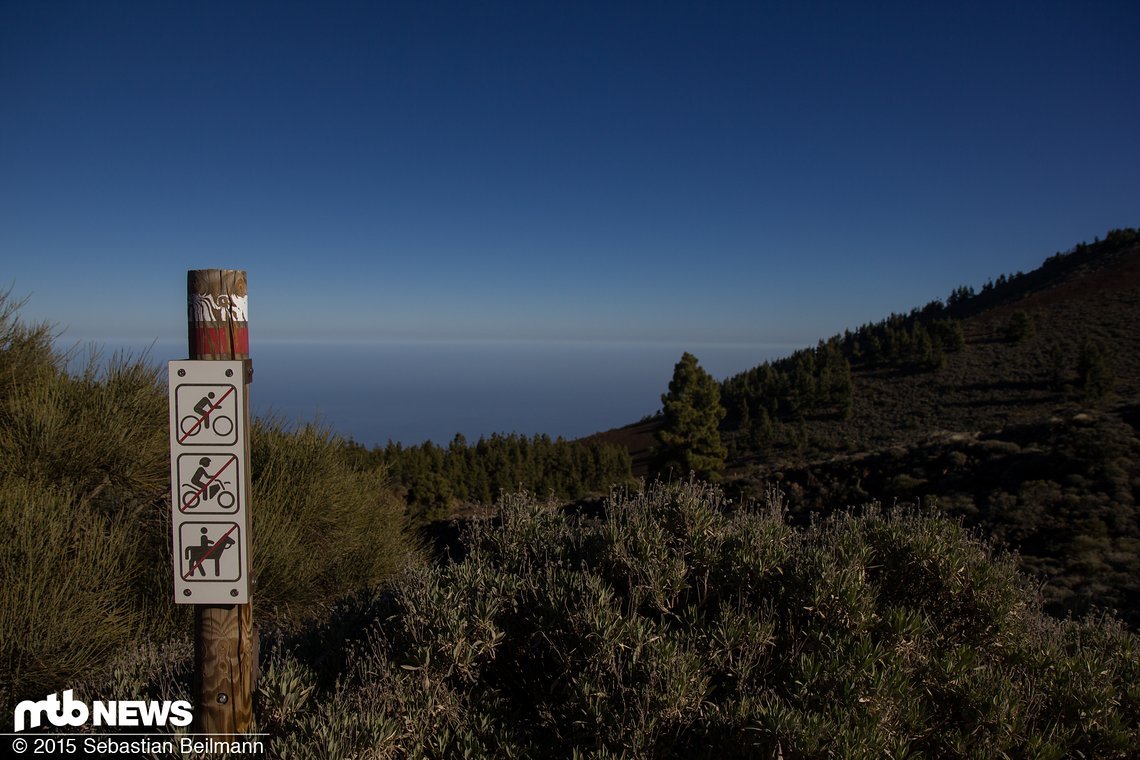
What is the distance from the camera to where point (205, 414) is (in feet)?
8.66

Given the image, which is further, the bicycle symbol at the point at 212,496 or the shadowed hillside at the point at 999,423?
the shadowed hillside at the point at 999,423

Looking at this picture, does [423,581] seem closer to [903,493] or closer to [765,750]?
[765,750]

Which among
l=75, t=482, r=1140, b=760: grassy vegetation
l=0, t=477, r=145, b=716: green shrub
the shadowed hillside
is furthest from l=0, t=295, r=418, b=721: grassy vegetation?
the shadowed hillside

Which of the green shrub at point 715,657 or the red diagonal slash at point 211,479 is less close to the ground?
the red diagonal slash at point 211,479

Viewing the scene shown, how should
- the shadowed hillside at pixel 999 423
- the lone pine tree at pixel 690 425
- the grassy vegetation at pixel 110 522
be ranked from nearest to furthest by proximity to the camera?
1. the grassy vegetation at pixel 110 522
2. the shadowed hillside at pixel 999 423
3. the lone pine tree at pixel 690 425

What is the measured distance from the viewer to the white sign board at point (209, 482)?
2607 mm

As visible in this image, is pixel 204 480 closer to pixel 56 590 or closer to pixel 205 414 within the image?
pixel 205 414

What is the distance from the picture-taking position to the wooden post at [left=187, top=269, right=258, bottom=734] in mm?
2713

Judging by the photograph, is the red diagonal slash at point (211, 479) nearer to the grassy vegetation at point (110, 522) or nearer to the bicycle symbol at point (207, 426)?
the bicycle symbol at point (207, 426)

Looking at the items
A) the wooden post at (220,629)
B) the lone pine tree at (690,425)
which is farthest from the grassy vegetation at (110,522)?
the lone pine tree at (690,425)

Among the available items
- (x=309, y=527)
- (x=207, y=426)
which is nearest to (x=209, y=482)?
(x=207, y=426)

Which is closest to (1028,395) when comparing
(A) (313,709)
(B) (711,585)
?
(B) (711,585)

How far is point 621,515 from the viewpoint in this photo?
14.8ft

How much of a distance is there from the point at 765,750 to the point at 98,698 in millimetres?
3579
